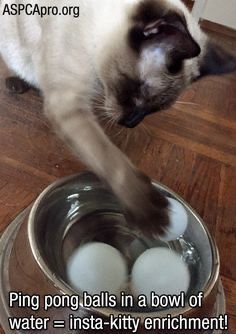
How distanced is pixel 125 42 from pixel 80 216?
38 cm

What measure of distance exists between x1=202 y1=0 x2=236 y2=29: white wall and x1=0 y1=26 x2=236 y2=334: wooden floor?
0.78 metres

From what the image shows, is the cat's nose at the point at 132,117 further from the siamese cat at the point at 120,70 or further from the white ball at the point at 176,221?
the white ball at the point at 176,221

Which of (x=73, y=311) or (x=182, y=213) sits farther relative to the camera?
(x=182, y=213)

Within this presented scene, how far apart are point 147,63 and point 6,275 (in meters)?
0.49

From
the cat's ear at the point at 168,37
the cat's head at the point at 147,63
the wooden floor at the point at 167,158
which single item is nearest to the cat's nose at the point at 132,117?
the cat's head at the point at 147,63

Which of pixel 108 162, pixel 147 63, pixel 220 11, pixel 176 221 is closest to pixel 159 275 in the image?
pixel 176 221

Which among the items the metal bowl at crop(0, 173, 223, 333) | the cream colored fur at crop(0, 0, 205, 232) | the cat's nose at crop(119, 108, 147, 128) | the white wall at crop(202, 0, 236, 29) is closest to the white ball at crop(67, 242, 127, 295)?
the metal bowl at crop(0, 173, 223, 333)

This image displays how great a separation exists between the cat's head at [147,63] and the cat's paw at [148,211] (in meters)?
0.22

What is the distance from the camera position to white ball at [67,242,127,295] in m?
0.87

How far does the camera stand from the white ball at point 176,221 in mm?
864

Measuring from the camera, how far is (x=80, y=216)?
106 centimetres

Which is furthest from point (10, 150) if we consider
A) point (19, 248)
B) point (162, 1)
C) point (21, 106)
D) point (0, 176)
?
point (162, 1)

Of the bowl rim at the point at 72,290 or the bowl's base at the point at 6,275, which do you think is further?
the bowl's base at the point at 6,275

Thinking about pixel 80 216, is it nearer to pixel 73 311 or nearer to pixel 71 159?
pixel 71 159
